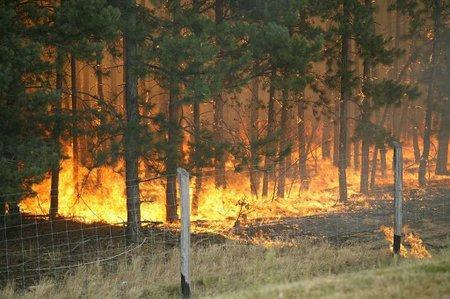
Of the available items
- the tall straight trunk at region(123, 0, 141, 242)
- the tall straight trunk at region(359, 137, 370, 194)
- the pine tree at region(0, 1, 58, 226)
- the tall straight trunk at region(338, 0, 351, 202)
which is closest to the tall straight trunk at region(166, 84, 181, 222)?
the tall straight trunk at region(123, 0, 141, 242)

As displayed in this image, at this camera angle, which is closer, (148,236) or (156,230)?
(148,236)

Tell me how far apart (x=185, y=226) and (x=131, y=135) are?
558cm

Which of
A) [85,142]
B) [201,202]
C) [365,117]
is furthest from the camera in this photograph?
[85,142]

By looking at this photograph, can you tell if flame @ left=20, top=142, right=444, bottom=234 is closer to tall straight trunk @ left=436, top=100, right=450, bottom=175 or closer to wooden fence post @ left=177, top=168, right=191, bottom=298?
wooden fence post @ left=177, top=168, right=191, bottom=298

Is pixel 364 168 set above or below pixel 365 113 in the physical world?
below

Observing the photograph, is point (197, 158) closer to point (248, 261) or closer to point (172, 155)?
point (172, 155)

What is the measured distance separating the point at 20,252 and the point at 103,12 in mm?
5479

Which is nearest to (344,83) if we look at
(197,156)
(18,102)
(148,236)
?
(197,156)

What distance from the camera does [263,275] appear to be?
329 inches

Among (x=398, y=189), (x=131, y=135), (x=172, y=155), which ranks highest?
(x=131, y=135)

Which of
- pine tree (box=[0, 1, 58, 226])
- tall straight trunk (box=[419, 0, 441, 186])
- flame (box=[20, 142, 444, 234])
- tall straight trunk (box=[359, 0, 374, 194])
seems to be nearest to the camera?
pine tree (box=[0, 1, 58, 226])

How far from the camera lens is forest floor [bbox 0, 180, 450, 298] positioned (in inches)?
277

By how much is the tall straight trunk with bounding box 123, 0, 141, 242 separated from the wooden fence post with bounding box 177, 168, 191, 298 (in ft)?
15.2

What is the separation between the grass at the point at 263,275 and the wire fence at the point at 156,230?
85 cm
